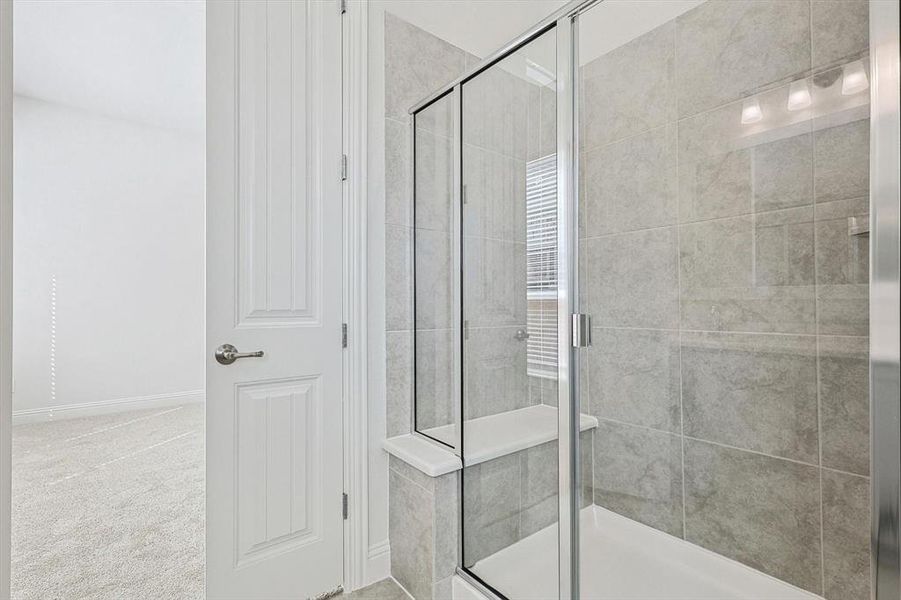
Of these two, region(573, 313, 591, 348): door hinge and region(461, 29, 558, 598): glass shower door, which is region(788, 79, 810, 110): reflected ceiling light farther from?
region(573, 313, 591, 348): door hinge

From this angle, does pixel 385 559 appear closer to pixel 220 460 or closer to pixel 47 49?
pixel 220 460

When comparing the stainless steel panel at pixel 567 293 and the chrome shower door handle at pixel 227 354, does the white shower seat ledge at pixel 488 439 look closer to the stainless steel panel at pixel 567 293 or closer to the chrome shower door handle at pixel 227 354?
the stainless steel panel at pixel 567 293

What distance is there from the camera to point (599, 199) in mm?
1432

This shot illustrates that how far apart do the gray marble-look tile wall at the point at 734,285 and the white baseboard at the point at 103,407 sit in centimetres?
355

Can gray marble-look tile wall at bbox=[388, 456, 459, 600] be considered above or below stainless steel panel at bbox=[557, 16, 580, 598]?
below

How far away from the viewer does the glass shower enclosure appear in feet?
4.09

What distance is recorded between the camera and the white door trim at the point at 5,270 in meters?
0.95

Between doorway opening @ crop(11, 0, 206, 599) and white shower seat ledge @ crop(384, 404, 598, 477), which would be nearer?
white shower seat ledge @ crop(384, 404, 598, 477)

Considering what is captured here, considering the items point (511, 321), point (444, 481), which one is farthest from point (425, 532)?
point (511, 321)

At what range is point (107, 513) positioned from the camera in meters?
2.20

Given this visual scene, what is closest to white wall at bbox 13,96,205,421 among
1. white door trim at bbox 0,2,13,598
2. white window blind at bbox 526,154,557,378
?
white door trim at bbox 0,2,13,598

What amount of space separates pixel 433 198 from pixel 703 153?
3.10 feet

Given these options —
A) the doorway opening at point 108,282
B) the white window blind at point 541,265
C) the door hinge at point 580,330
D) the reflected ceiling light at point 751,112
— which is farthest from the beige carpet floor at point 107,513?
the reflected ceiling light at point 751,112

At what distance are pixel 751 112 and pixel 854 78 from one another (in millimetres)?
265
